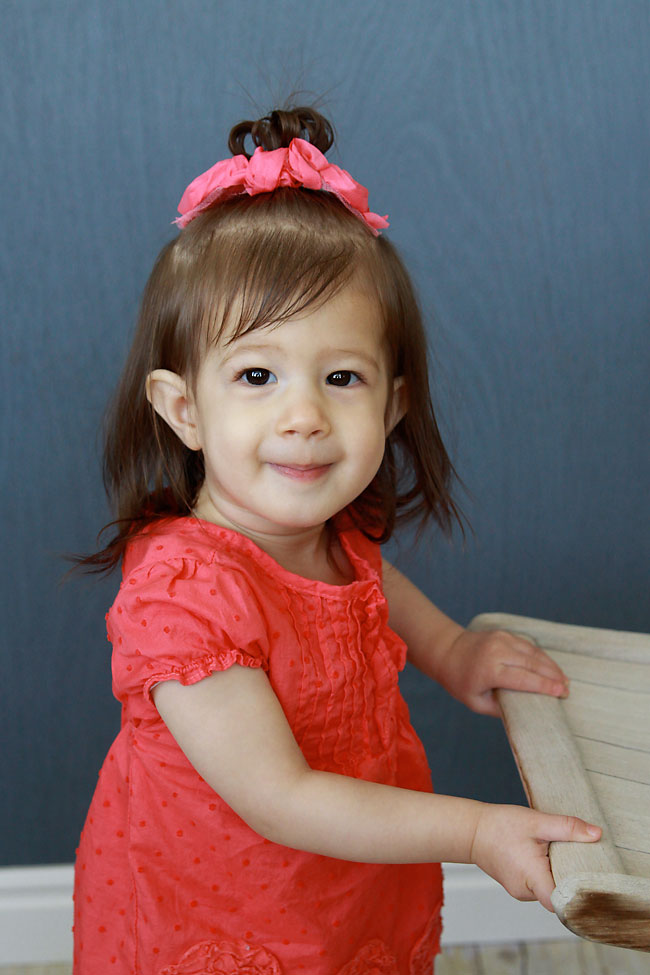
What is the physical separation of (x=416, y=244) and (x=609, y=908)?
2.41ft

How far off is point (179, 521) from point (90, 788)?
0.59 metres

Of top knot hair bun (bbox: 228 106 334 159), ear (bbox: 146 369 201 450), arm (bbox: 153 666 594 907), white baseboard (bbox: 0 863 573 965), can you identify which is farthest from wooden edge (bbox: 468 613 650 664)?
white baseboard (bbox: 0 863 573 965)

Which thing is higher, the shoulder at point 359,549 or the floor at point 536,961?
the shoulder at point 359,549

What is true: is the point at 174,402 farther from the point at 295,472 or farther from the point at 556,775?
the point at 556,775

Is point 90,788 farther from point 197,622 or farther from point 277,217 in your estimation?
point 277,217

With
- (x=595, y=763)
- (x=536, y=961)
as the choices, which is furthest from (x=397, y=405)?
(x=536, y=961)

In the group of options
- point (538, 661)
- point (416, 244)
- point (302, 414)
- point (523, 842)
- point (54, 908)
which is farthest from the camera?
point (54, 908)

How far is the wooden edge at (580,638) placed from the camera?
31.8 inches

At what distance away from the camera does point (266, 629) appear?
0.71 metres

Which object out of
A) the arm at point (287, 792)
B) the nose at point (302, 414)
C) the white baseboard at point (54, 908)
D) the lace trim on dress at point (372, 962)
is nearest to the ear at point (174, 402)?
the nose at point (302, 414)

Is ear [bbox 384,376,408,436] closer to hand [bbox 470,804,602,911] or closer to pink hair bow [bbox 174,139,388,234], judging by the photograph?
pink hair bow [bbox 174,139,388,234]

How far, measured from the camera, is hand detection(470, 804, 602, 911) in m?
0.56

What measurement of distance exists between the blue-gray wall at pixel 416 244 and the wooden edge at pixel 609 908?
664 millimetres

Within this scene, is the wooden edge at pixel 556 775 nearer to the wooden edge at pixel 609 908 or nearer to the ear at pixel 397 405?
the wooden edge at pixel 609 908
